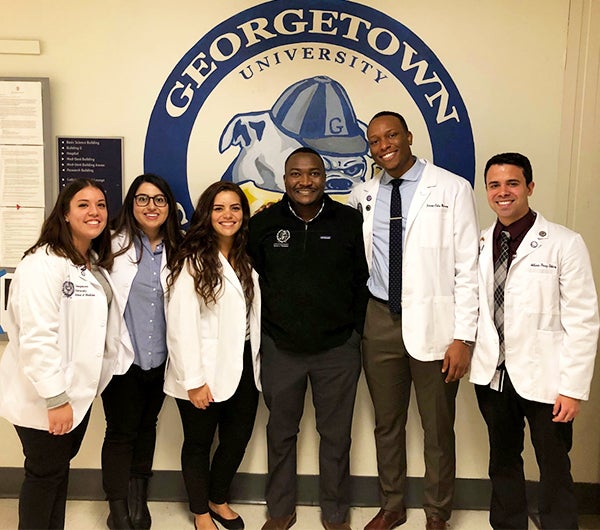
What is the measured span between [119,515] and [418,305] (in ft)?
5.22

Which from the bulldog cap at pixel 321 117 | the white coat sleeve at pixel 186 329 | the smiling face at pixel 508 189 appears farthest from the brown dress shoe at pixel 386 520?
the bulldog cap at pixel 321 117

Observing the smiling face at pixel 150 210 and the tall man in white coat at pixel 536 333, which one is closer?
the tall man in white coat at pixel 536 333

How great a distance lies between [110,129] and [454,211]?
1636 millimetres

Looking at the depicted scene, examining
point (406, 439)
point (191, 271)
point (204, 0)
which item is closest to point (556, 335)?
point (406, 439)

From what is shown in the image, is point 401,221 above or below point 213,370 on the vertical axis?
above

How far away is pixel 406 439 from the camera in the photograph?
2.75m

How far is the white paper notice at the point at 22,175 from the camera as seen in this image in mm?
2609

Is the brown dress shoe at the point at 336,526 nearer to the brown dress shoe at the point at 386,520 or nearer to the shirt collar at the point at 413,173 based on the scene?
the brown dress shoe at the point at 386,520

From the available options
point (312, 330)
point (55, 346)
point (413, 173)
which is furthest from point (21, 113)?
point (413, 173)

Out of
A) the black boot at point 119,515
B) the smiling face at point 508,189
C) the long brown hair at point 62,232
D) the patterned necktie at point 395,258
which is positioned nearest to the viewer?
the long brown hair at point 62,232

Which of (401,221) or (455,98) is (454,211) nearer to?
(401,221)

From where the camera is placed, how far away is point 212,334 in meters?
2.28

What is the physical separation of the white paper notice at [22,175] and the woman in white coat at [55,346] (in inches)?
28.9

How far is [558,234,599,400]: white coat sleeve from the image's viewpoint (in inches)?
78.7
